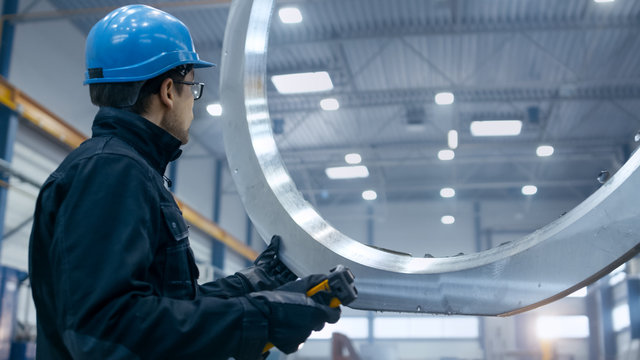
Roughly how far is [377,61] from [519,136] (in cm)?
520

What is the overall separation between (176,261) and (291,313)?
10.9 inches

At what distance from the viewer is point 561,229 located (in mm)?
1278

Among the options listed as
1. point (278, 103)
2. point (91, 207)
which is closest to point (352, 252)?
point (91, 207)

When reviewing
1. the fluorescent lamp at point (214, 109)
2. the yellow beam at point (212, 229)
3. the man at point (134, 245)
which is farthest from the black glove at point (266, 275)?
the fluorescent lamp at point (214, 109)

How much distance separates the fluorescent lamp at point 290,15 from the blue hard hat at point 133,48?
9.16 metres

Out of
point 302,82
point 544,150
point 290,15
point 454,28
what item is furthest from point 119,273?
point 544,150

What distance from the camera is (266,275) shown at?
1.75m

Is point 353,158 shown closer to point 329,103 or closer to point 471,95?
point 329,103

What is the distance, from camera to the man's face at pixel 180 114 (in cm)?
150

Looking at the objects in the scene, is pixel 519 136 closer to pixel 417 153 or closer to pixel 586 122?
pixel 586 122

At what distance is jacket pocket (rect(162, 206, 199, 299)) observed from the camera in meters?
1.32

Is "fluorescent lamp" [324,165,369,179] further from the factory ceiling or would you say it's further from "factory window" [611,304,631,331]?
"factory window" [611,304,631,331]

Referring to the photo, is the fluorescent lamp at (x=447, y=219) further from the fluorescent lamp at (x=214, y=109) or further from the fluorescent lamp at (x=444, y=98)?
the fluorescent lamp at (x=214, y=109)

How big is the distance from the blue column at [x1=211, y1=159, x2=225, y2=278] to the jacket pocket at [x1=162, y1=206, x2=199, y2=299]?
50.6ft
